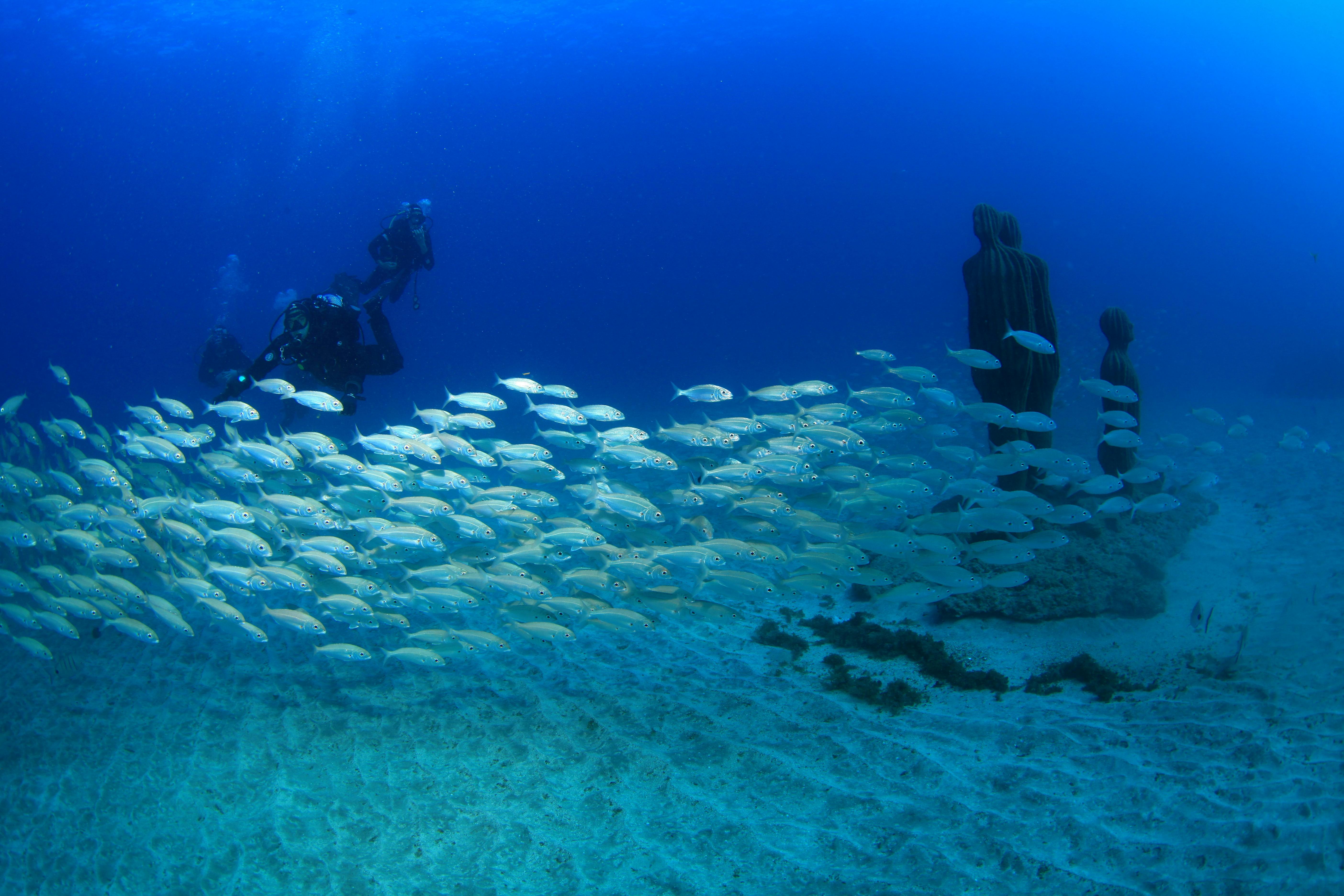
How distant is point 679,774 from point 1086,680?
320cm

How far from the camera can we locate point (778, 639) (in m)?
5.57

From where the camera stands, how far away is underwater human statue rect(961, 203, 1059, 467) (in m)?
6.88

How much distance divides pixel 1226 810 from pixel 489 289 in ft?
389

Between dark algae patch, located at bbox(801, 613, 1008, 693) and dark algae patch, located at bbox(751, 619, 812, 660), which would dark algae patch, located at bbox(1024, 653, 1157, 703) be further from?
dark algae patch, located at bbox(751, 619, 812, 660)

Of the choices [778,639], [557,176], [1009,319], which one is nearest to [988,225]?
[1009,319]

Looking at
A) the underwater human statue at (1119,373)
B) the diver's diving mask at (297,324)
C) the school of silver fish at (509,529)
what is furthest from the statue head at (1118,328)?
the diver's diving mask at (297,324)

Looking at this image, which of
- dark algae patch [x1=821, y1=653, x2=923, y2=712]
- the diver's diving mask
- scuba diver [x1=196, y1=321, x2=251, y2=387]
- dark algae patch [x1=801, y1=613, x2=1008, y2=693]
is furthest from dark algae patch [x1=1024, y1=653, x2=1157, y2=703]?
scuba diver [x1=196, y1=321, x2=251, y2=387]

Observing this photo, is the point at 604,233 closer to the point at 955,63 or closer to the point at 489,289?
the point at 489,289

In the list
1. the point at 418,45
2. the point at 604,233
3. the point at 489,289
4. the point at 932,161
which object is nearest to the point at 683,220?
the point at 604,233

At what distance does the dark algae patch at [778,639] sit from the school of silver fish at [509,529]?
1.35 feet

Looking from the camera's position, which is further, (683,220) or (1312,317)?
(683,220)

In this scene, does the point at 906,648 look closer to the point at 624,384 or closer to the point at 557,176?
the point at 624,384

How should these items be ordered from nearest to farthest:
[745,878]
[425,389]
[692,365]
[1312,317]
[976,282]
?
[745,878] → [976,282] → [425,389] → [1312,317] → [692,365]

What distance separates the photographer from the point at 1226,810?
9.92 ft
